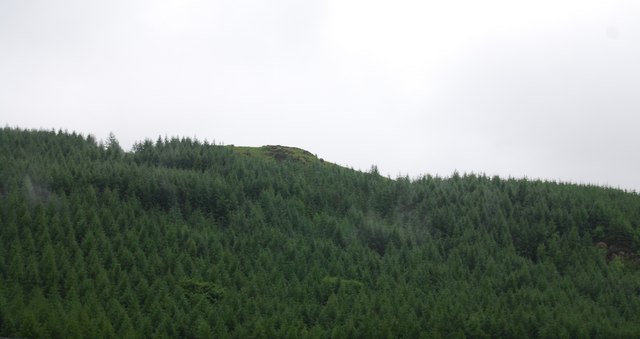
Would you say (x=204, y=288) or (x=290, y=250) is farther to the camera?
(x=290, y=250)

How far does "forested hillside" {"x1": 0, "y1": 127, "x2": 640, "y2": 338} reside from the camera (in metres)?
23.8

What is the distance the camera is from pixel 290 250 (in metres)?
31.3

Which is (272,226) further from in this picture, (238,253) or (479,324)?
(479,324)

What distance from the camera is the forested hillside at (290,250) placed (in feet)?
78.2

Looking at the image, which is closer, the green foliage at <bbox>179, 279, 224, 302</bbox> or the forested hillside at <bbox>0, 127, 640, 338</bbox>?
the forested hillside at <bbox>0, 127, 640, 338</bbox>

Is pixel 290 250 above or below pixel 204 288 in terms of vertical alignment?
above

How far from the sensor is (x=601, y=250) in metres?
32.7

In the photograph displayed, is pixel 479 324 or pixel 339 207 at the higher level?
pixel 339 207

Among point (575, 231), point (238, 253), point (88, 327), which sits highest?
point (575, 231)

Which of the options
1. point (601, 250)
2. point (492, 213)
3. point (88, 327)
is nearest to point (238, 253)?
point (88, 327)

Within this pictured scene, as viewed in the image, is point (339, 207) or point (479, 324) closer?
point (479, 324)

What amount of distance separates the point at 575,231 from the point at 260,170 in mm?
Result: 17479

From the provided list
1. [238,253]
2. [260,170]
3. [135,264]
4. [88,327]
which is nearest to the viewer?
[88,327]

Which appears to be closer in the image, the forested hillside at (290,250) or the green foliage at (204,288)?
the forested hillside at (290,250)
